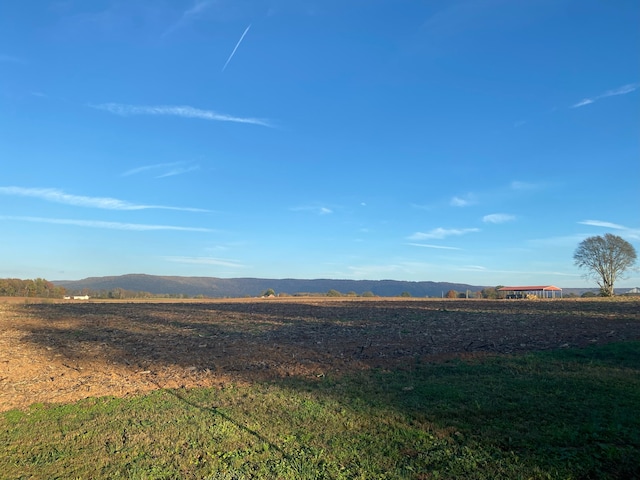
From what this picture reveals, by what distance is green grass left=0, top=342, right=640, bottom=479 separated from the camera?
5.47 m

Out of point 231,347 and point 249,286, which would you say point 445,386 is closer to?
point 231,347

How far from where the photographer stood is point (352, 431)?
22.4 feet

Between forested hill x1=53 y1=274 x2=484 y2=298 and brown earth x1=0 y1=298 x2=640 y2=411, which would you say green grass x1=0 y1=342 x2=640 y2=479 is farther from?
forested hill x1=53 y1=274 x2=484 y2=298

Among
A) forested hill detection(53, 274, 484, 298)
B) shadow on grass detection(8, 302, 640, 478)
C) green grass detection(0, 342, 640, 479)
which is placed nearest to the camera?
green grass detection(0, 342, 640, 479)

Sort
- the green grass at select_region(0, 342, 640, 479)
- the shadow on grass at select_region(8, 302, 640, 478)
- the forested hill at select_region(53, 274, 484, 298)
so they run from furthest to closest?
the forested hill at select_region(53, 274, 484, 298) < the shadow on grass at select_region(8, 302, 640, 478) < the green grass at select_region(0, 342, 640, 479)

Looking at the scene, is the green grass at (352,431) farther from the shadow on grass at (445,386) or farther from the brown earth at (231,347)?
the brown earth at (231,347)

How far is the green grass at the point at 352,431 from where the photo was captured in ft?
17.9

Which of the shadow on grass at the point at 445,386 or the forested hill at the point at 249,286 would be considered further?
the forested hill at the point at 249,286

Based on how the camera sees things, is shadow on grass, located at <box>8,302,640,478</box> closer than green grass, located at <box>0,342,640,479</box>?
No

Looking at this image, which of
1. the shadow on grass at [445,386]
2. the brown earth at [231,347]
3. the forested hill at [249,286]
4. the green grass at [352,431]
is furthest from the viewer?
the forested hill at [249,286]

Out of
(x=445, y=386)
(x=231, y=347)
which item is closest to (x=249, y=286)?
(x=231, y=347)

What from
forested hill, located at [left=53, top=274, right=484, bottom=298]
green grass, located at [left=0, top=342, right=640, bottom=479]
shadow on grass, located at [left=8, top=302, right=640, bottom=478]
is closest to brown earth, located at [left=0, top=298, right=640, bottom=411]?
shadow on grass, located at [left=8, top=302, right=640, bottom=478]

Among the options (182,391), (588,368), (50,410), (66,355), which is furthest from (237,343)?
(588,368)

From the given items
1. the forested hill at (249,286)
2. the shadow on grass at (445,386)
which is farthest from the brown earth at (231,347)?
the forested hill at (249,286)
